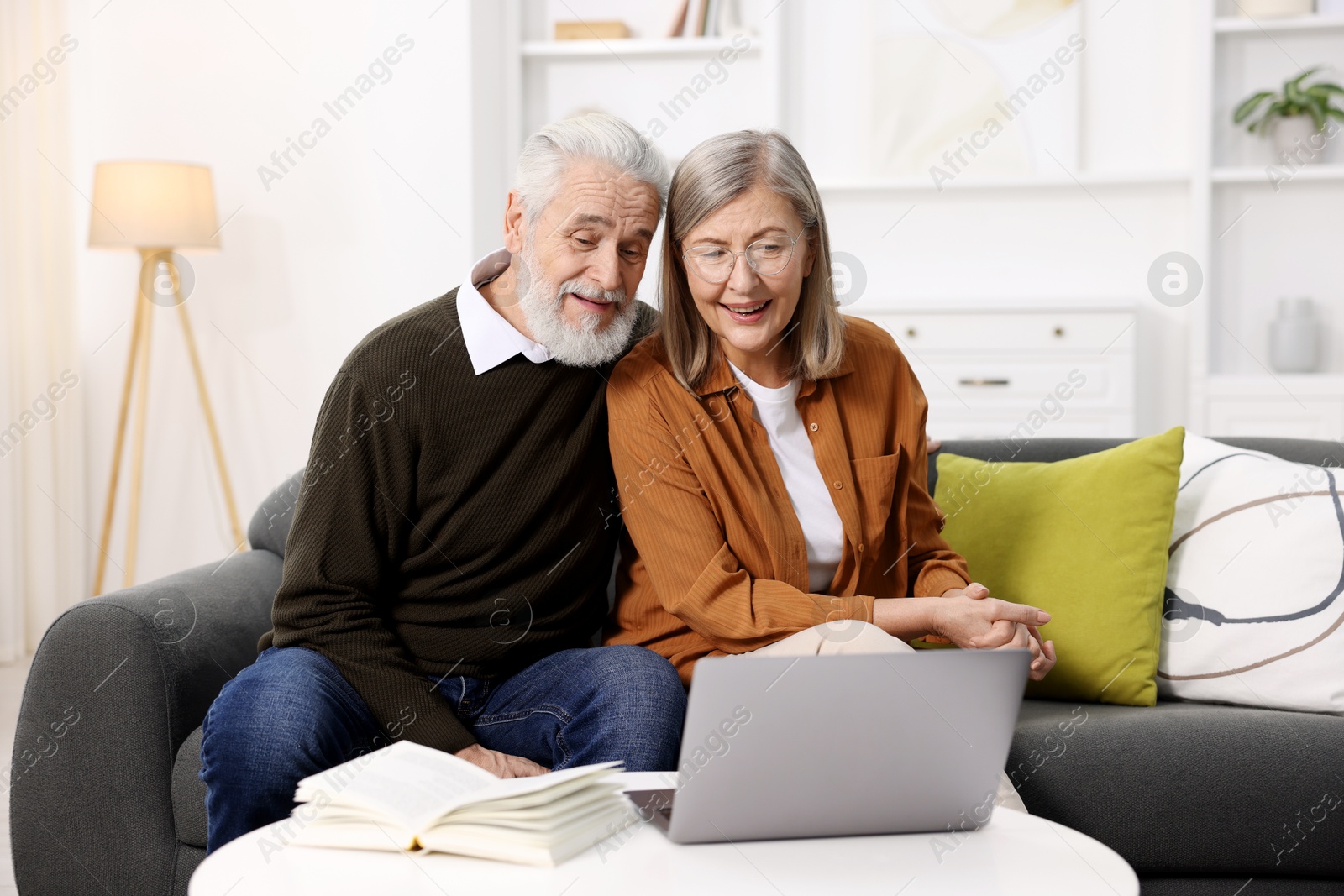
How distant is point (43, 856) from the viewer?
154 cm

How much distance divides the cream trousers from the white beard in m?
0.49

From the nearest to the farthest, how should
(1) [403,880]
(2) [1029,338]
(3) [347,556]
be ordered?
1. (1) [403,880]
2. (3) [347,556]
3. (2) [1029,338]

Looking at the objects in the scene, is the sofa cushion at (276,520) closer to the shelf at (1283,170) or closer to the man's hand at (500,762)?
the man's hand at (500,762)

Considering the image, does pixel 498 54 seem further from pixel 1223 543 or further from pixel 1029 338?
pixel 1223 543

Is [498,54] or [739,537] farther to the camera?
[498,54]

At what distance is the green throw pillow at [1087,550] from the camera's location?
5.71 feet

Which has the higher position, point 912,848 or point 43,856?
point 912,848

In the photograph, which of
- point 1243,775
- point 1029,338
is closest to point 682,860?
point 1243,775

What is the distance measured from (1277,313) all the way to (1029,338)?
2.94ft

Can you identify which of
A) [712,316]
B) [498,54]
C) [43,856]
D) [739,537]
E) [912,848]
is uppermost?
[498,54]

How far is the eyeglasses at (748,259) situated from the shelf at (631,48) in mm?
2731

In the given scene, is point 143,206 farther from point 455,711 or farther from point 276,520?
point 455,711

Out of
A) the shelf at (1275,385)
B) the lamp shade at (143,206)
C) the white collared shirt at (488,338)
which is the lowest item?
the shelf at (1275,385)

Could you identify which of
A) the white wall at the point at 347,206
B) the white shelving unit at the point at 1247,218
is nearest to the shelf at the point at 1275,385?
the white shelving unit at the point at 1247,218
